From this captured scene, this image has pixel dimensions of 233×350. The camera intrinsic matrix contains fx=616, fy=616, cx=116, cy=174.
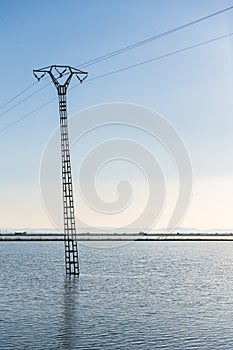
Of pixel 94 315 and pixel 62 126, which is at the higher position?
pixel 62 126

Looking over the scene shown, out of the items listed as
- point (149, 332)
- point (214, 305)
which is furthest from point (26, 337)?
point (214, 305)

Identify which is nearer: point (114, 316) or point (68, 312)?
point (114, 316)

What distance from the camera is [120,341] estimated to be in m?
25.0

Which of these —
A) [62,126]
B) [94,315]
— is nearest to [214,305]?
[94,315]

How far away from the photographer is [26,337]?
25.5 meters

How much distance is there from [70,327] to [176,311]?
8292mm

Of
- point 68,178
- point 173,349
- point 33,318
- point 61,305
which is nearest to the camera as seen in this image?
point 173,349

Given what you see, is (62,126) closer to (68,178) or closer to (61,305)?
(68,178)

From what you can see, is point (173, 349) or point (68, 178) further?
point (68, 178)

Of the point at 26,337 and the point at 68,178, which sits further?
the point at 68,178

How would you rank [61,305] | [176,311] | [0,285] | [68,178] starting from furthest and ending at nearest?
[0,285] → [68,178] → [61,305] → [176,311]

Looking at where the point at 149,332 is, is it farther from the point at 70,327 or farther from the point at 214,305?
the point at 214,305

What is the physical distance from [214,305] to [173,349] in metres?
15.5

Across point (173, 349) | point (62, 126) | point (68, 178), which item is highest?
point (62, 126)
